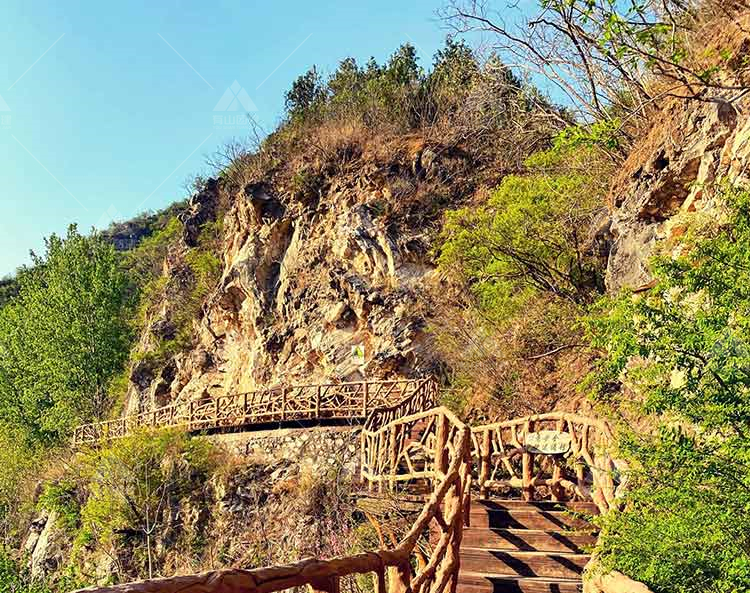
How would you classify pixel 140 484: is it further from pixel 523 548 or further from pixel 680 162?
pixel 680 162

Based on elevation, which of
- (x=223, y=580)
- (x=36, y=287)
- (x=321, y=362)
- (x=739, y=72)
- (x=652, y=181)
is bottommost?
(x=223, y=580)

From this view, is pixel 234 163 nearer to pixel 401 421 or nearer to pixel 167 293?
pixel 167 293

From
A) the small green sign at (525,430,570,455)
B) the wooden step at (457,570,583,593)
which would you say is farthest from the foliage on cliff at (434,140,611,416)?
the wooden step at (457,570,583,593)

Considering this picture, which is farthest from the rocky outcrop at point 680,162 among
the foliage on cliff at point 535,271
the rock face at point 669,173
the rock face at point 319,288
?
the rock face at point 319,288

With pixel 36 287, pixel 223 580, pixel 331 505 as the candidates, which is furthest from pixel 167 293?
pixel 223 580

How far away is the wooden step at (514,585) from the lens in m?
4.64

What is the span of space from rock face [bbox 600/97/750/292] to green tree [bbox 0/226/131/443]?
25.3 metres

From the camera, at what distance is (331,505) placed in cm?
1438

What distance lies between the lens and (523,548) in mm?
5734

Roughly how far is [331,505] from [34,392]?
20899 millimetres

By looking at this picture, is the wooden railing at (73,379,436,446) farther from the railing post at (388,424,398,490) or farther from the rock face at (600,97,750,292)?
the rock face at (600,97,750,292)

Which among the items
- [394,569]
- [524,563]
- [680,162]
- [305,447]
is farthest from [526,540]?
[305,447]

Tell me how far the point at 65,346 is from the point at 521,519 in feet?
91.8

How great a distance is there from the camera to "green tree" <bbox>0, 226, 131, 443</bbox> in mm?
28719
